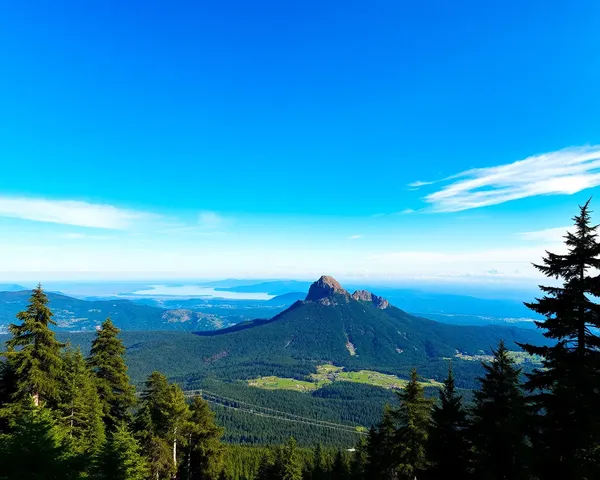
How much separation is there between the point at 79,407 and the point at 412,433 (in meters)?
29.8

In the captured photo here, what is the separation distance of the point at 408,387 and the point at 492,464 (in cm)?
1264

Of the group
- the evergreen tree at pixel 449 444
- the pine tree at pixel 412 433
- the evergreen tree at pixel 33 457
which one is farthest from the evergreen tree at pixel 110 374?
the evergreen tree at pixel 449 444

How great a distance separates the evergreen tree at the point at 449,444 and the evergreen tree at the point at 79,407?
87.0 feet

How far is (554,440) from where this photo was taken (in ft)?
52.8

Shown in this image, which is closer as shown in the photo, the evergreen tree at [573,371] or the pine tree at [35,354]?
the evergreen tree at [573,371]

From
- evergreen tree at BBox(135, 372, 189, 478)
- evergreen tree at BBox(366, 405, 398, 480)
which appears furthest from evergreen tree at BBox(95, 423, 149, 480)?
evergreen tree at BBox(366, 405, 398, 480)

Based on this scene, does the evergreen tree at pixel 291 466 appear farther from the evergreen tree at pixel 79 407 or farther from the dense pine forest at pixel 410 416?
the evergreen tree at pixel 79 407

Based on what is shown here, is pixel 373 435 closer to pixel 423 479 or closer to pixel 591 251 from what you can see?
pixel 423 479

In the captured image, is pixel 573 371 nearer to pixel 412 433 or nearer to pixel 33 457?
pixel 412 433

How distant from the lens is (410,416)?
31625 millimetres

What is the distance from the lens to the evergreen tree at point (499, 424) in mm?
20234

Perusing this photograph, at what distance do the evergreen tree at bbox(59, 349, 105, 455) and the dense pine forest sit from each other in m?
0.13

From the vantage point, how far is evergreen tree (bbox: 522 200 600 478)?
15.5 meters

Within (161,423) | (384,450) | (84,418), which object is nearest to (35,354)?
(84,418)
